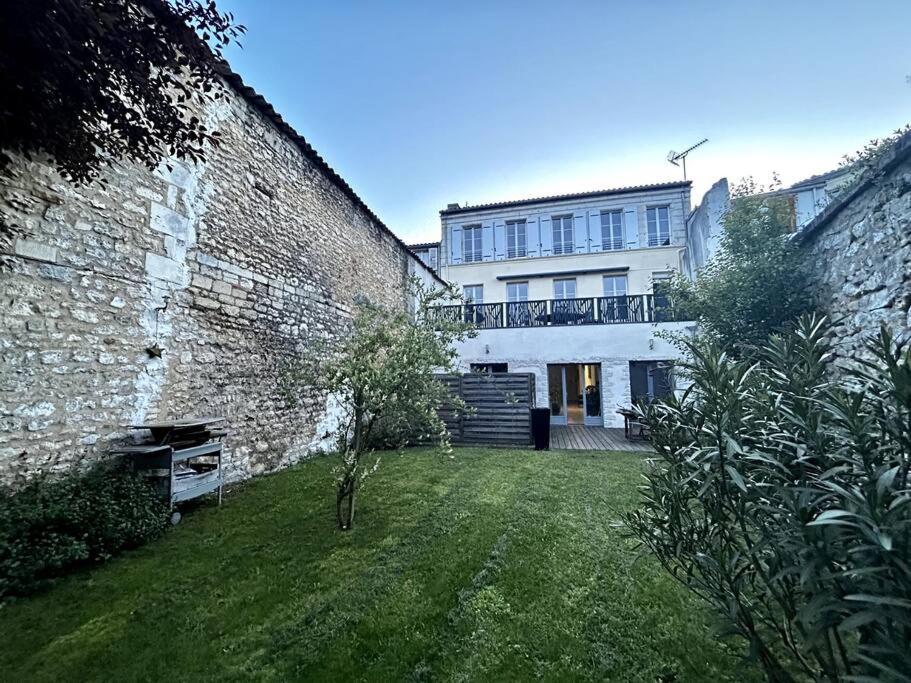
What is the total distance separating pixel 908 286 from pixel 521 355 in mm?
9439

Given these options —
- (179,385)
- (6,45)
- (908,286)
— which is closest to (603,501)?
(908,286)

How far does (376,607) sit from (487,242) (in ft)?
54.1

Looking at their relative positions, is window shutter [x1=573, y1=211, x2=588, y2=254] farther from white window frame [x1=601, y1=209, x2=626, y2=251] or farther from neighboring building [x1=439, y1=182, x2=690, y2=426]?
white window frame [x1=601, y1=209, x2=626, y2=251]

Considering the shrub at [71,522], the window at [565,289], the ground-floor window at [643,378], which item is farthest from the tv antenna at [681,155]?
the shrub at [71,522]

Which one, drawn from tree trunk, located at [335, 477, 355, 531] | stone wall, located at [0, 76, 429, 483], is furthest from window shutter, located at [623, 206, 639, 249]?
tree trunk, located at [335, 477, 355, 531]

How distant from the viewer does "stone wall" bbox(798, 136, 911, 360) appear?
3285 mm

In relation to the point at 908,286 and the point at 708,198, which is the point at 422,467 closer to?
the point at 908,286

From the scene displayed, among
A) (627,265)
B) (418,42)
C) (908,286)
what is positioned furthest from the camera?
(627,265)

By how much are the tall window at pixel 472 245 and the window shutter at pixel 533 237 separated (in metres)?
2.36

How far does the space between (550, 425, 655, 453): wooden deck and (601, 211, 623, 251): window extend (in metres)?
8.96

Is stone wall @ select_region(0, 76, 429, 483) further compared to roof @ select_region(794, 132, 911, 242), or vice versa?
stone wall @ select_region(0, 76, 429, 483)

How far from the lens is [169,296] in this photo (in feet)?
15.4

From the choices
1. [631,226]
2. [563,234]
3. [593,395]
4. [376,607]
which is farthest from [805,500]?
[631,226]

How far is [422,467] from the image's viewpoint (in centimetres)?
661
